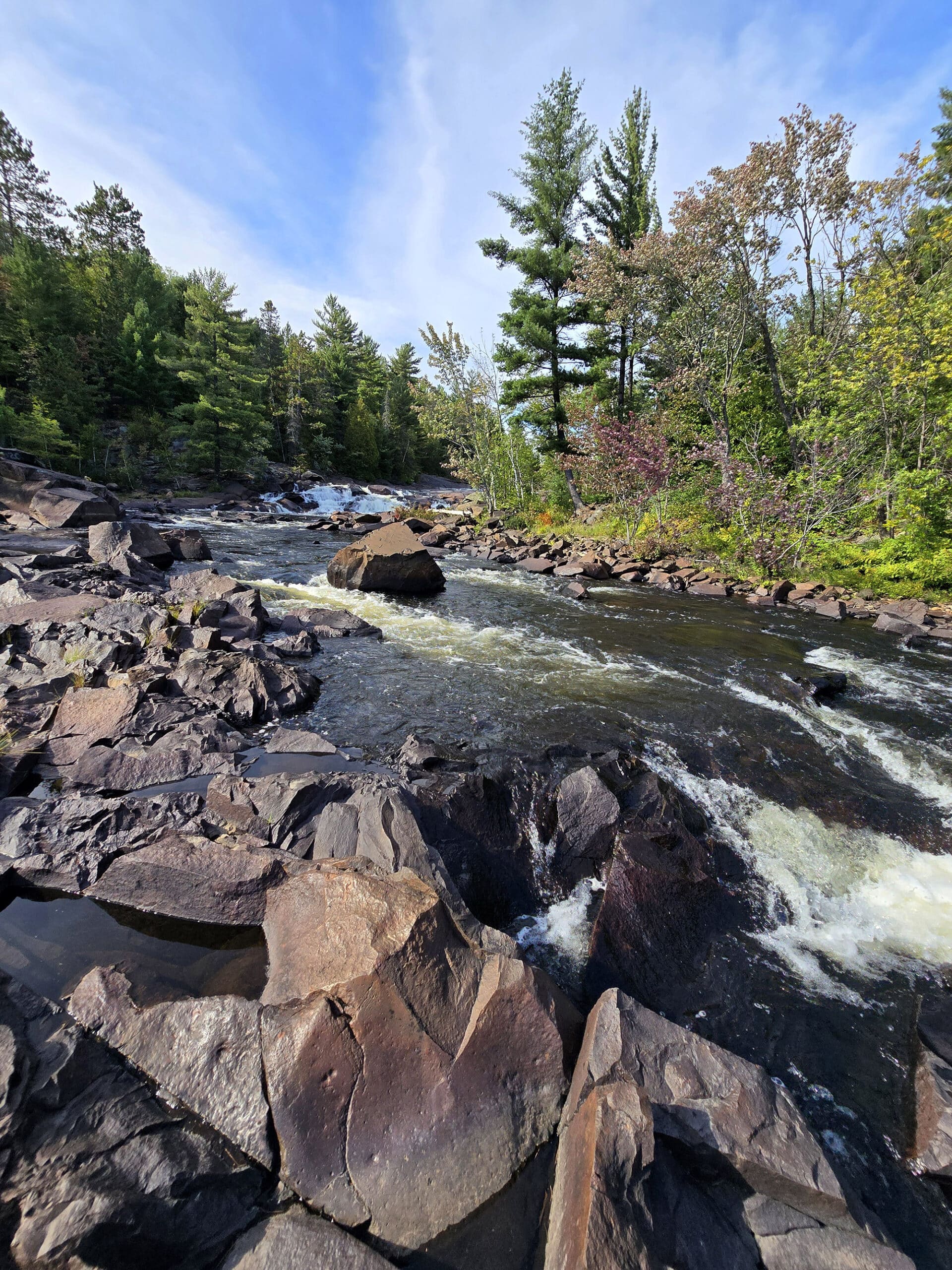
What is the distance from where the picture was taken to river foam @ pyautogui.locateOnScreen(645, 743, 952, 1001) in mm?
3482

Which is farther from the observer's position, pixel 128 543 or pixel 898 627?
pixel 128 543

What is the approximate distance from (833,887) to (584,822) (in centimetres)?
198

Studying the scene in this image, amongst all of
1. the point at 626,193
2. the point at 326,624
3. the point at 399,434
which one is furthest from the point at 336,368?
A: the point at 326,624

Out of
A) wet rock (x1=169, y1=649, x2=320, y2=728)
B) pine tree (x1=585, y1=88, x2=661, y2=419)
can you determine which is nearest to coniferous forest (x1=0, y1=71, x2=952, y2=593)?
pine tree (x1=585, y1=88, x2=661, y2=419)

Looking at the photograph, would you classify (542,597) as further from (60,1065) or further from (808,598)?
(60,1065)

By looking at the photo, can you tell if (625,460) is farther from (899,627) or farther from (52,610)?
(52,610)

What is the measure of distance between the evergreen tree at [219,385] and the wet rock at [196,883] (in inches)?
1311

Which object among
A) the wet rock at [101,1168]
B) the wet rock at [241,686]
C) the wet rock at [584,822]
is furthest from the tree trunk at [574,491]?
the wet rock at [101,1168]

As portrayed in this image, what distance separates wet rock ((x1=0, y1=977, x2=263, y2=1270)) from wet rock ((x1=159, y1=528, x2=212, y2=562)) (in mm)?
13084

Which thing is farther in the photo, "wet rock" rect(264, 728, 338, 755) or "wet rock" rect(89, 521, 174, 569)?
"wet rock" rect(89, 521, 174, 569)

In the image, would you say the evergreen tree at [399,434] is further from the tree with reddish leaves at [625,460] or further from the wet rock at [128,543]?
the wet rock at [128,543]

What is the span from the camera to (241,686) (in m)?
6.05

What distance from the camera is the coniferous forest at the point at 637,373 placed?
12.7 metres

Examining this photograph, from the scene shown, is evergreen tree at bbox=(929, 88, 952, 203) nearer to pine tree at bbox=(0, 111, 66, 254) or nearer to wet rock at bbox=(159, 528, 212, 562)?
wet rock at bbox=(159, 528, 212, 562)
